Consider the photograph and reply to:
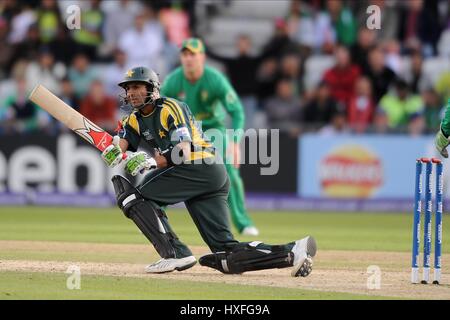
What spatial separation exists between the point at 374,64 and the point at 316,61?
1.17m

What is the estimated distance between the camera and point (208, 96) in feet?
38.9

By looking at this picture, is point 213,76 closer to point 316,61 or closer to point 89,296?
point 89,296

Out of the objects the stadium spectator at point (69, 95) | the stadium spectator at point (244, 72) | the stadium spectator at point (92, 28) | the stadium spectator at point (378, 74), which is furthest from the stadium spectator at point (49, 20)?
the stadium spectator at point (378, 74)

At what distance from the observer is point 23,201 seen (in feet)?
53.6

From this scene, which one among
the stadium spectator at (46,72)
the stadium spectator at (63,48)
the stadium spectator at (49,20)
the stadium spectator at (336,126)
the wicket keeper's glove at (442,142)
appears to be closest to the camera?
the wicket keeper's glove at (442,142)

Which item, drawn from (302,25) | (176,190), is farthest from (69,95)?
(176,190)

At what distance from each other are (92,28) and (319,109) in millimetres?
4306

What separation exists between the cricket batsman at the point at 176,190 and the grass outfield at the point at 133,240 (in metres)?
0.37

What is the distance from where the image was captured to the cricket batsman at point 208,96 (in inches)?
462

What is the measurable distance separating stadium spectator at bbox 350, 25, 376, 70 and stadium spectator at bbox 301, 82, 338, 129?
942 millimetres

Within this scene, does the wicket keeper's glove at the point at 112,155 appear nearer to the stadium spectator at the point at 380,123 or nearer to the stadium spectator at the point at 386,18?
the stadium spectator at the point at 380,123

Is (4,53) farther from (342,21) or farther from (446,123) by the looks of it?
(446,123)

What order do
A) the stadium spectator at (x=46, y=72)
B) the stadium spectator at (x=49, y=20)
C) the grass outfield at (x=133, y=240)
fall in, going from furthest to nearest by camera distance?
the stadium spectator at (x=49, y=20) < the stadium spectator at (x=46, y=72) < the grass outfield at (x=133, y=240)
